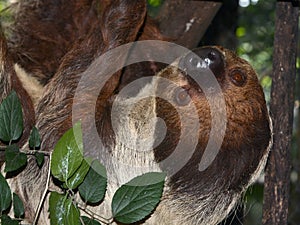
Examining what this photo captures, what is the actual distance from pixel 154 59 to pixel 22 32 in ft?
4.68

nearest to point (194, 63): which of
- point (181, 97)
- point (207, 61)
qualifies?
point (207, 61)

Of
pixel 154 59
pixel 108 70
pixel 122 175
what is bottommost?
pixel 122 175

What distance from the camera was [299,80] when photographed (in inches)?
416

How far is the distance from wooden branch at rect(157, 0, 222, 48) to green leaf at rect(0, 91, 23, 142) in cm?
252

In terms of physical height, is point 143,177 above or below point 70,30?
below

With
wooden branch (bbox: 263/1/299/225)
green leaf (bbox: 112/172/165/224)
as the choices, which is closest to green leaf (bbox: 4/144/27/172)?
green leaf (bbox: 112/172/165/224)

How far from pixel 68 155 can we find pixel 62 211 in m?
0.33

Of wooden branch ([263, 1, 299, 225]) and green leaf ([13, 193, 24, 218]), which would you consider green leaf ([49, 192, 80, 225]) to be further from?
wooden branch ([263, 1, 299, 225])

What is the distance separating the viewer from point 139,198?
11.3 feet

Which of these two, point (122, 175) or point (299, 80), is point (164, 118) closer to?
point (122, 175)

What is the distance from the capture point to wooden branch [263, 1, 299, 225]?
4.86m

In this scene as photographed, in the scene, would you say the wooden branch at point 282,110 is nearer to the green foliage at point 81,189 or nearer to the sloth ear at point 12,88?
the green foliage at point 81,189

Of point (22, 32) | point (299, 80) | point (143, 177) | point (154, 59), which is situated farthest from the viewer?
point (299, 80)

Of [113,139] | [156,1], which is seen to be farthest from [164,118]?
[156,1]
